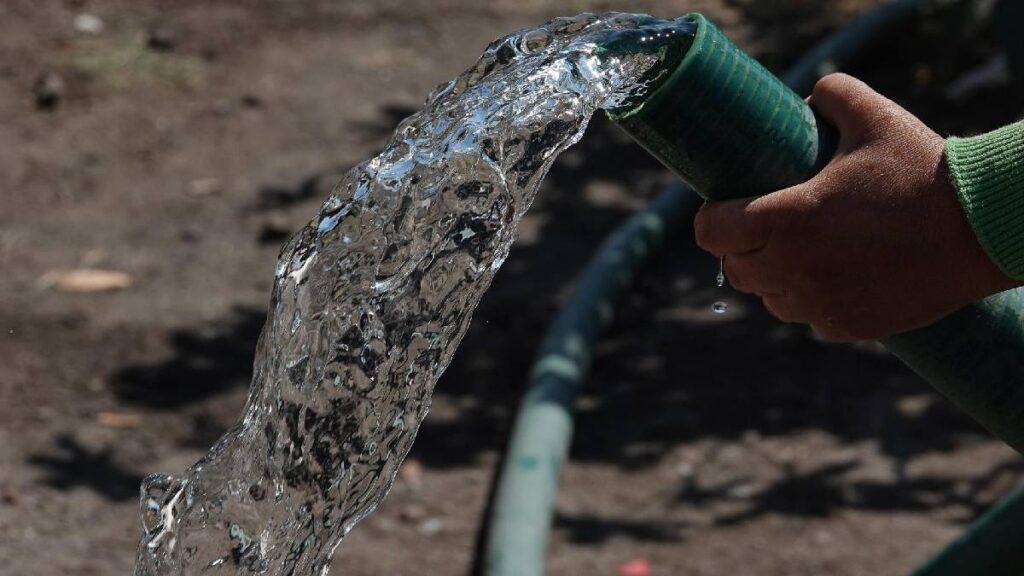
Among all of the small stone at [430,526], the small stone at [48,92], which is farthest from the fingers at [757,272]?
the small stone at [48,92]

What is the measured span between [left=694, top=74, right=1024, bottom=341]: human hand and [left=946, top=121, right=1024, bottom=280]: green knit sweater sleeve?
0.02 m

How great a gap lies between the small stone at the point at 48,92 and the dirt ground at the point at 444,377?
0.02 metres

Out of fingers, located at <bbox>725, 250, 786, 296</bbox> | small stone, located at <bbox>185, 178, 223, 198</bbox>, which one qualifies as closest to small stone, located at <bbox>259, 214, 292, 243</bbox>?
small stone, located at <bbox>185, 178, 223, 198</bbox>

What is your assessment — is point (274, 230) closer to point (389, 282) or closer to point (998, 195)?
point (389, 282)

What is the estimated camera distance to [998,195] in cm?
140

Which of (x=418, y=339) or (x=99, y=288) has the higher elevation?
(x=418, y=339)

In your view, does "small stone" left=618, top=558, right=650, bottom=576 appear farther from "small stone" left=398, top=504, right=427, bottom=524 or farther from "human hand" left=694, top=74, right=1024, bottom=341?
"human hand" left=694, top=74, right=1024, bottom=341

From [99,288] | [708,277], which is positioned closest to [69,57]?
[99,288]

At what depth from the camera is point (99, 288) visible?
447cm

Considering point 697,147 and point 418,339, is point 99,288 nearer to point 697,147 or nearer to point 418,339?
point 418,339

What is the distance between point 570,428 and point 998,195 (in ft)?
7.69

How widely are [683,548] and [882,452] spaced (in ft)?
2.16

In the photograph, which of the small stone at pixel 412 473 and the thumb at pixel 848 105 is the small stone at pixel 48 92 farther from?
the thumb at pixel 848 105

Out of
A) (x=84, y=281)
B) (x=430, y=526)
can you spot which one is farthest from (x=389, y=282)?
(x=84, y=281)
